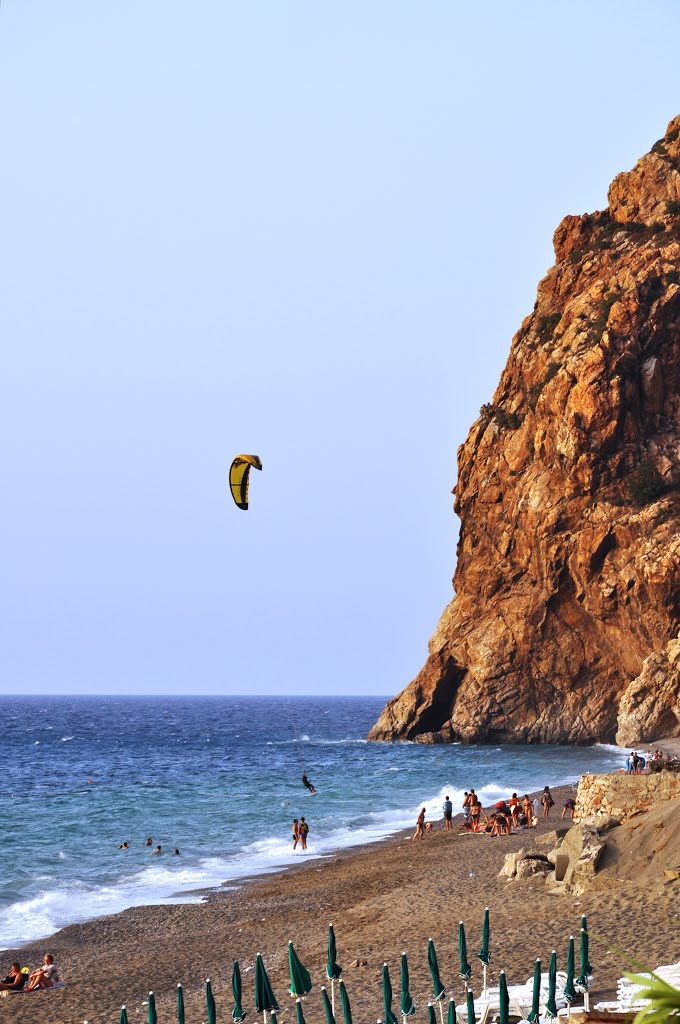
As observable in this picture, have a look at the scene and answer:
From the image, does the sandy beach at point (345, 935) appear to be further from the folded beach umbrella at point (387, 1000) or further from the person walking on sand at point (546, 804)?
the person walking on sand at point (546, 804)

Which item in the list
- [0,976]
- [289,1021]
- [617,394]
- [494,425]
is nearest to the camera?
[289,1021]

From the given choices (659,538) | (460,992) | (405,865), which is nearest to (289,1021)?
(460,992)

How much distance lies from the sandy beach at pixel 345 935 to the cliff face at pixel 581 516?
49.8 meters

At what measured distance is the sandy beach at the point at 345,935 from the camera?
18.8 metres

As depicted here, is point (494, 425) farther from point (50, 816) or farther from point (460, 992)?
point (460, 992)

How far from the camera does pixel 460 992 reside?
17516 mm

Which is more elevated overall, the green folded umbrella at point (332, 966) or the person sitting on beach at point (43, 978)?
the green folded umbrella at point (332, 966)

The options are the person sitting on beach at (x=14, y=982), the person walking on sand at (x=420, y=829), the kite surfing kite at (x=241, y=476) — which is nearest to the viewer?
the person sitting on beach at (x=14, y=982)

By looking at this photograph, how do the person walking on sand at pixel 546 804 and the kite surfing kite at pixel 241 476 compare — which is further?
the person walking on sand at pixel 546 804

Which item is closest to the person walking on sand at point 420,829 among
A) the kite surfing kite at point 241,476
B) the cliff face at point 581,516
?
the kite surfing kite at point 241,476

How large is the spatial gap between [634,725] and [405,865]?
153ft

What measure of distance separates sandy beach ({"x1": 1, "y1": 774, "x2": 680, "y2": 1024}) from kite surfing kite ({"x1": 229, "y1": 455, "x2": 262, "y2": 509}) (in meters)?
10.4

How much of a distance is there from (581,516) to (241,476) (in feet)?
186

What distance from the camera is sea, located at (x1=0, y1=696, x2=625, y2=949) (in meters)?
33.7
